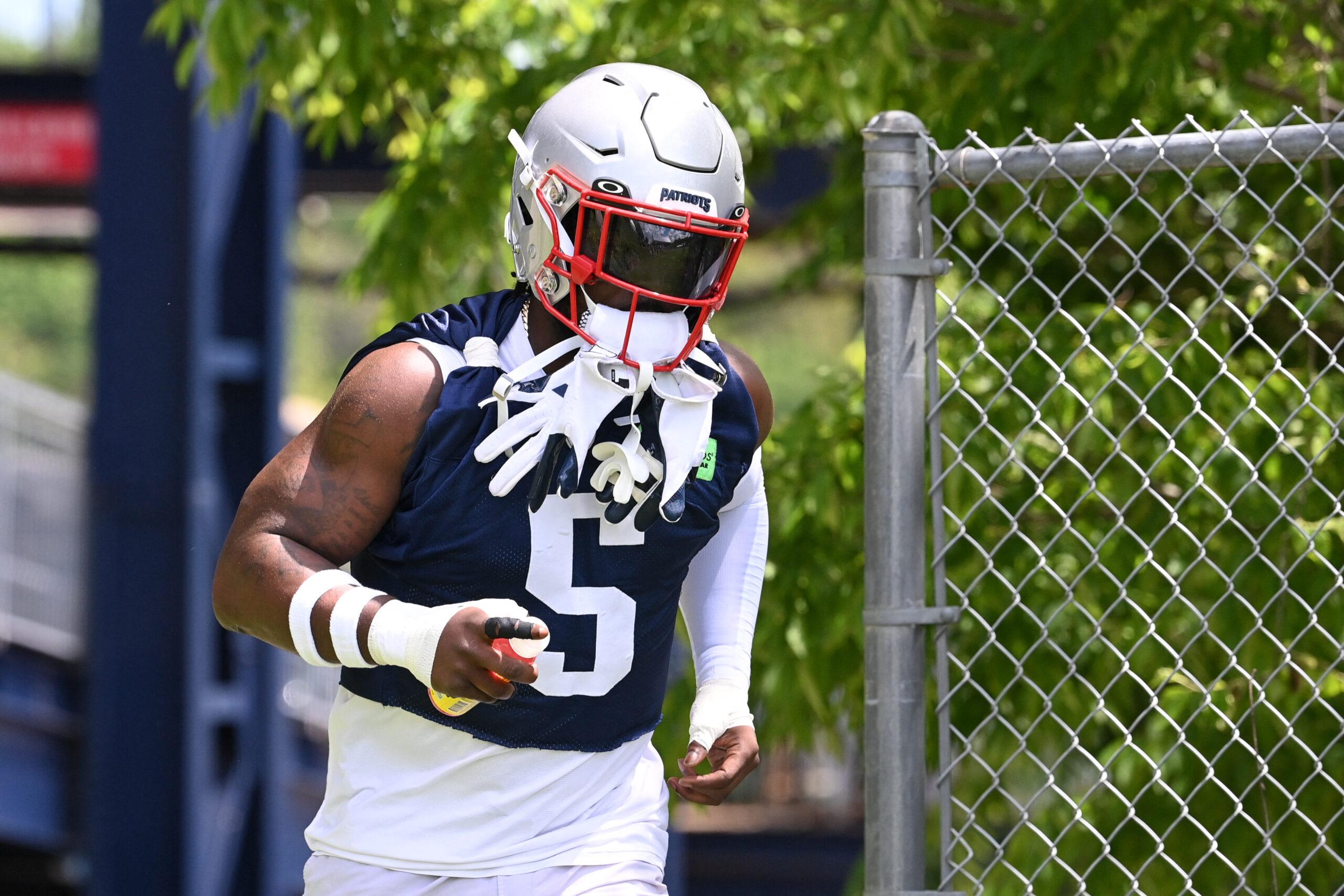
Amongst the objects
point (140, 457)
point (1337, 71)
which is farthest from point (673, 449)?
point (140, 457)

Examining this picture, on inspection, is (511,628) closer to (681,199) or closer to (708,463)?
(708,463)

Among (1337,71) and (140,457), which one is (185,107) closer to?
(140,457)

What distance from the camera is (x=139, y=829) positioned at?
7.41m

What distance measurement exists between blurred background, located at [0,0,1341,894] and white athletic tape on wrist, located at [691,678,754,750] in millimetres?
1152

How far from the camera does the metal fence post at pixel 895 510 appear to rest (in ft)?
8.86

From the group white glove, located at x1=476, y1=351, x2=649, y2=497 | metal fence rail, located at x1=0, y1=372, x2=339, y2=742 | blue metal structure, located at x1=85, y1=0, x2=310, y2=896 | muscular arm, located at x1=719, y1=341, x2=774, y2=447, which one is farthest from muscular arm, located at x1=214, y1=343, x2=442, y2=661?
metal fence rail, located at x1=0, y1=372, x2=339, y2=742

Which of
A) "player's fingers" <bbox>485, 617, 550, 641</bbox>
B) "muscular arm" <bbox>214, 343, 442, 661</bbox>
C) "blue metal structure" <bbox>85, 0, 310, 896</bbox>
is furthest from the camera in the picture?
"blue metal structure" <bbox>85, 0, 310, 896</bbox>

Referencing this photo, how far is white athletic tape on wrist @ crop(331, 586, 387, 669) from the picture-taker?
7.03 feet

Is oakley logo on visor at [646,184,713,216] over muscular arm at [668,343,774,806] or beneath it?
over

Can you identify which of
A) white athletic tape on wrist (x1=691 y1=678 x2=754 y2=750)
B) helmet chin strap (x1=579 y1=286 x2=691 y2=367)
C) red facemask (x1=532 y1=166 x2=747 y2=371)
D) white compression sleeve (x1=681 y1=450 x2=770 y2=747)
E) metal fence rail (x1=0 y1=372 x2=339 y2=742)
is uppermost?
red facemask (x1=532 y1=166 x2=747 y2=371)

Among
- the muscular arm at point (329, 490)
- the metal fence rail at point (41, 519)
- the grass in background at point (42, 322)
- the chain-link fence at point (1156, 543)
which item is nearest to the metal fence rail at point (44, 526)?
the metal fence rail at point (41, 519)

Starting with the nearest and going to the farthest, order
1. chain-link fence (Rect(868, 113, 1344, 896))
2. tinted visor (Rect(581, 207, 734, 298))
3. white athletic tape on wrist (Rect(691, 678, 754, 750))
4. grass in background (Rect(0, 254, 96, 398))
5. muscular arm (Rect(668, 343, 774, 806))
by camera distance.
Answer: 1. tinted visor (Rect(581, 207, 734, 298))
2. white athletic tape on wrist (Rect(691, 678, 754, 750))
3. muscular arm (Rect(668, 343, 774, 806))
4. chain-link fence (Rect(868, 113, 1344, 896))
5. grass in background (Rect(0, 254, 96, 398))

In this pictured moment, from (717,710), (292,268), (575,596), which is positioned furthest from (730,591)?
(292,268)

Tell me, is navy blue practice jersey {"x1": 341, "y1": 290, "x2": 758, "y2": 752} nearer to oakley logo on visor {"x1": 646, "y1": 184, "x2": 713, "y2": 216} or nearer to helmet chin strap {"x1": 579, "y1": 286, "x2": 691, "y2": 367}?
helmet chin strap {"x1": 579, "y1": 286, "x2": 691, "y2": 367}
